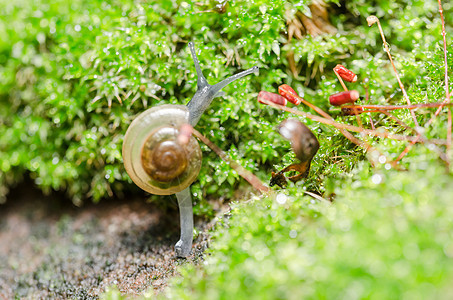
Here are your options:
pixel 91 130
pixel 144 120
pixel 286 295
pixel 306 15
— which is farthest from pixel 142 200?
pixel 286 295

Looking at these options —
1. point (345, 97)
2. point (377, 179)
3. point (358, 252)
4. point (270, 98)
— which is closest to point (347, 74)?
point (345, 97)

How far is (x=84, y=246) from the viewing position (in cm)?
189

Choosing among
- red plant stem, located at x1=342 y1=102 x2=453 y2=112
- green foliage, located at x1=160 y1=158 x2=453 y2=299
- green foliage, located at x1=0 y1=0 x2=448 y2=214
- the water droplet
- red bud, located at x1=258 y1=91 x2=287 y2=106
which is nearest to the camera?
green foliage, located at x1=160 y1=158 x2=453 y2=299

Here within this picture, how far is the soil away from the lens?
1464 mm

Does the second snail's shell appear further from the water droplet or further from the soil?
the water droplet

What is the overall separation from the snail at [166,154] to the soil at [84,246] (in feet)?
0.64

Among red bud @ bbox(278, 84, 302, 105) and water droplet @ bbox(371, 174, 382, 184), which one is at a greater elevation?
water droplet @ bbox(371, 174, 382, 184)

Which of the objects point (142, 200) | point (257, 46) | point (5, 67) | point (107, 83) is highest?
point (257, 46)

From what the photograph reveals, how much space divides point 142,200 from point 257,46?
1.06 m

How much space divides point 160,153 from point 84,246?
3.18 ft

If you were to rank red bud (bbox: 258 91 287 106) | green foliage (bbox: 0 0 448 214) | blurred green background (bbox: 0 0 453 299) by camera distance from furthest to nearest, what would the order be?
1. green foliage (bbox: 0 0 448 214)
2. red bud (bbox: 258 91 287 106)
3. blurred green background (bbox: 0 0 453 299)

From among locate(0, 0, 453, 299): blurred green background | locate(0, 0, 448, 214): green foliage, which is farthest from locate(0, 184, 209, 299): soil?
locate(0, 0, 448, 214): green foliage

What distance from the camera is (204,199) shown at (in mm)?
1667

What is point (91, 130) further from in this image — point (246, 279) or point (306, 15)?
point (246, 279)
